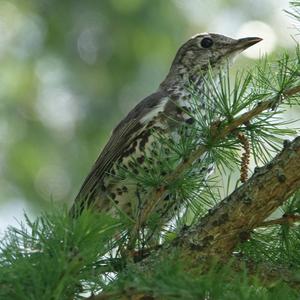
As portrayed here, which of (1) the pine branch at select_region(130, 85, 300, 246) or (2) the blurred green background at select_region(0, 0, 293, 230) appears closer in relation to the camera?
(1) the pine branch at select_region(130, 85, 300, 246)

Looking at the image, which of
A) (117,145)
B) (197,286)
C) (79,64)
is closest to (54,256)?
(197,286)

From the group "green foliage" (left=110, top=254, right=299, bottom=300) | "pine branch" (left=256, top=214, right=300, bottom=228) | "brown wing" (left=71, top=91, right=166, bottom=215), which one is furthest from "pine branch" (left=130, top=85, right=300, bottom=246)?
"brown wing" (left=71, top=91, right=166, bottom=215)

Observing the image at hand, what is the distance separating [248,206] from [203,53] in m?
2.44

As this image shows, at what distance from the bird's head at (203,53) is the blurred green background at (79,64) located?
6.44 feet

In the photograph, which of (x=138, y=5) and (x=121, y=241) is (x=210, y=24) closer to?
(x=138, y=5)

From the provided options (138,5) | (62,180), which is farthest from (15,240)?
(138,5)

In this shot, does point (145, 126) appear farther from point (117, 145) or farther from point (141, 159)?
point (141, 159)

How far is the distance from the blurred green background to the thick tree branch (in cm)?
432

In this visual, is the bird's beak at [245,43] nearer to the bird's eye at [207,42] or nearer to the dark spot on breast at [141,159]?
the bird's eye at [207,42]

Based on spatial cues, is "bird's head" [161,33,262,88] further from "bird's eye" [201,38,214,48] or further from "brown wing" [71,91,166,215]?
"brown wing" [71,91,166,215]

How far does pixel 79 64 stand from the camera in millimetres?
7559

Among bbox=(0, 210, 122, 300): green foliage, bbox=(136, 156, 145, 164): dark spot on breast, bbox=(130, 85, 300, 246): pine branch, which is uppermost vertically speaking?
bbox=(136, 156, 145, 164): dark spot on breast

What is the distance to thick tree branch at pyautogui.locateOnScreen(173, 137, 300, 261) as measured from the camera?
9.29ft

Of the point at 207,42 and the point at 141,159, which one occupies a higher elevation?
the point at 207,42
